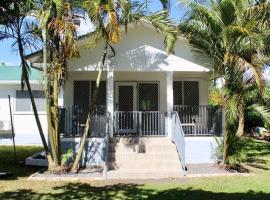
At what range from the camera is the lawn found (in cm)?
1145

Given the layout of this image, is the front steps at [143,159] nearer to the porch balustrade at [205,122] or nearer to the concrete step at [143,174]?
the concrete step at [143,174]

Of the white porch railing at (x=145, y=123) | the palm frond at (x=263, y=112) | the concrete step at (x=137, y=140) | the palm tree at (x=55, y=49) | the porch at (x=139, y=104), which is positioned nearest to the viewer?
the palm tree at (x=55, y=49)

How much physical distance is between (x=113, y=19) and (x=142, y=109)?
6796mm

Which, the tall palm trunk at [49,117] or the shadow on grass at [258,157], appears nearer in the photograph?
the tall palm trunk at [49,117]

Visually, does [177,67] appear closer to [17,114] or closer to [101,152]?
[101,152]

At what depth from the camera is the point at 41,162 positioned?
17.3 meters

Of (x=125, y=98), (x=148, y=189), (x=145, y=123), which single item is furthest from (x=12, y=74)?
(x=148, y=189)

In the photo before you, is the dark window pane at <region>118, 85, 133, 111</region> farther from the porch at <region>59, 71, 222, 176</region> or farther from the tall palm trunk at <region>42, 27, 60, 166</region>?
the tall palm trunk at <region>42, 27, 60, 166</region>

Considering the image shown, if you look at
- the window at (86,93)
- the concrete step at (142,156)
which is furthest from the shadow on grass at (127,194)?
the window at (86,93)

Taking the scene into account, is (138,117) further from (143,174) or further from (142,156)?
(143,174)

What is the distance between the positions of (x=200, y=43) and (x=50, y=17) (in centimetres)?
553

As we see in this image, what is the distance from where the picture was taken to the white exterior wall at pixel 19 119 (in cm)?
2614

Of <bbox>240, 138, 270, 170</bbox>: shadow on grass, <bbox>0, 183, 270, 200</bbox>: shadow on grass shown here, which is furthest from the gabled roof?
<bbox>0, 183, 270, 200</bbox>: shadow on grass

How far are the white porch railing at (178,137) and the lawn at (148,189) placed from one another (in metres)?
1.69
